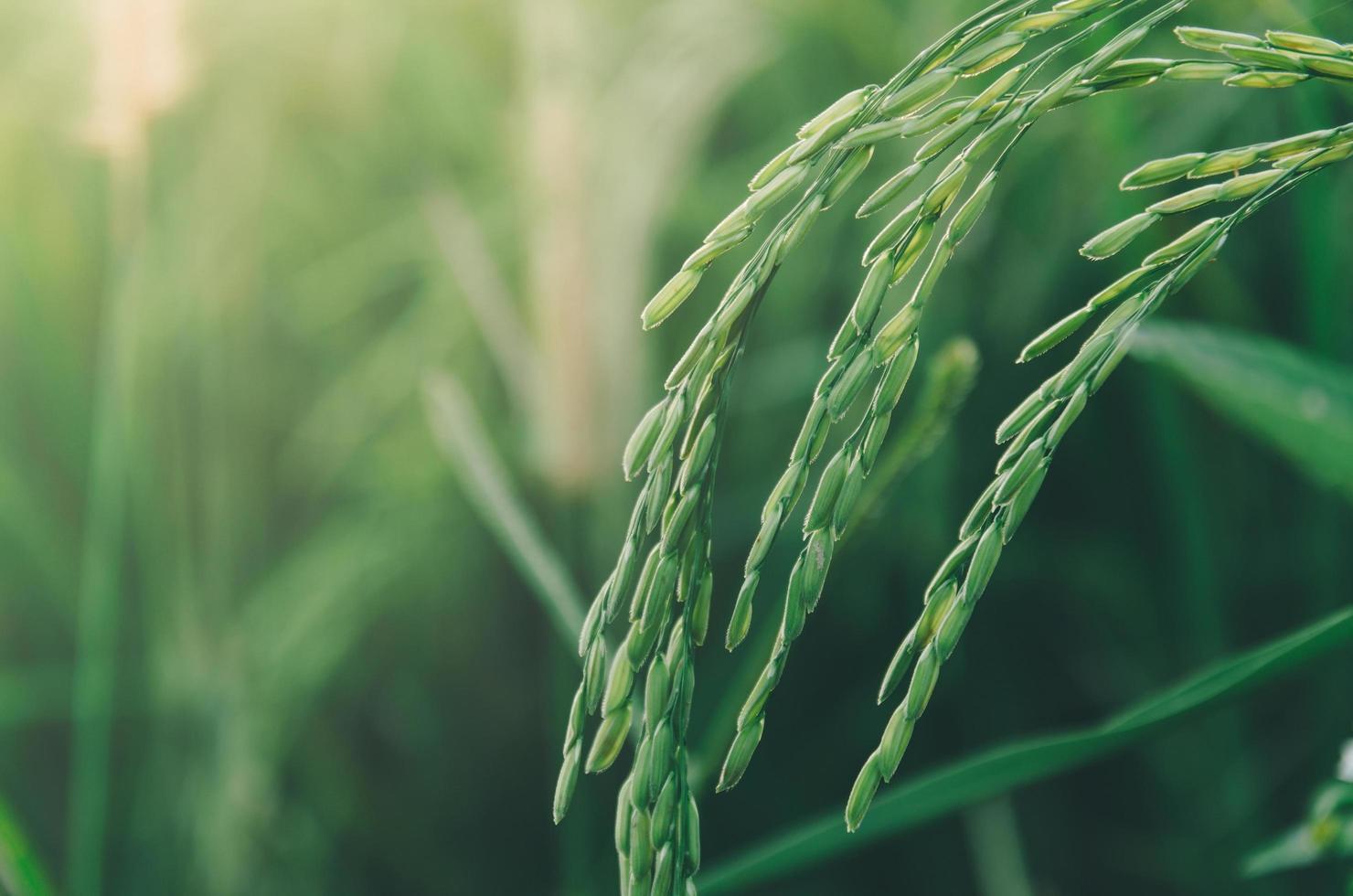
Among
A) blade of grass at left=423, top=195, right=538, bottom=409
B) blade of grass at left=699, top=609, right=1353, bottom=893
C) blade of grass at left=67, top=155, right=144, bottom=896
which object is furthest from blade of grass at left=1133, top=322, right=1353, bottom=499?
blade of grass at left=67, top=155, right=144, bottom=896

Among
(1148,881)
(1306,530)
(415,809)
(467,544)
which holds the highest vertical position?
(467,544)

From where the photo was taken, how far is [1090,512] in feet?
2.84

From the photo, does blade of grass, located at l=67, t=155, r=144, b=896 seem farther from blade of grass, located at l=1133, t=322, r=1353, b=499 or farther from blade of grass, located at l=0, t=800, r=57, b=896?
blade of grass, located at l=1133, t=322, r=1353, b=499

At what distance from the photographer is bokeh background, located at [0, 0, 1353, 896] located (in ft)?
2.34

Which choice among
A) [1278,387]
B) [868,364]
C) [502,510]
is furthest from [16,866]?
[1278,387]

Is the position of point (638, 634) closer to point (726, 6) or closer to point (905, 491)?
point (905, 491)

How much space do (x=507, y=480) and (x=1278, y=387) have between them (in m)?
0.64

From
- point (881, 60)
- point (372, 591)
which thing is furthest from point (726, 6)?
point (372, 591)

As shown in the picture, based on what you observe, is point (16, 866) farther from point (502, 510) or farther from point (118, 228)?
point (118, 228)

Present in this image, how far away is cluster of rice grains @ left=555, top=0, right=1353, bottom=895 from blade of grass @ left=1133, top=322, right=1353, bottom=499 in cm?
20

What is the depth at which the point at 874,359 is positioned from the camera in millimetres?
269

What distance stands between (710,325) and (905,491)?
0.61m

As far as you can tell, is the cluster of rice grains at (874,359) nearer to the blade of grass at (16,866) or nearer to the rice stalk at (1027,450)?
the rice stalk at (1027,450)

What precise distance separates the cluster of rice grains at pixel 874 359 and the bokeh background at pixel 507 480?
0.27 metres
